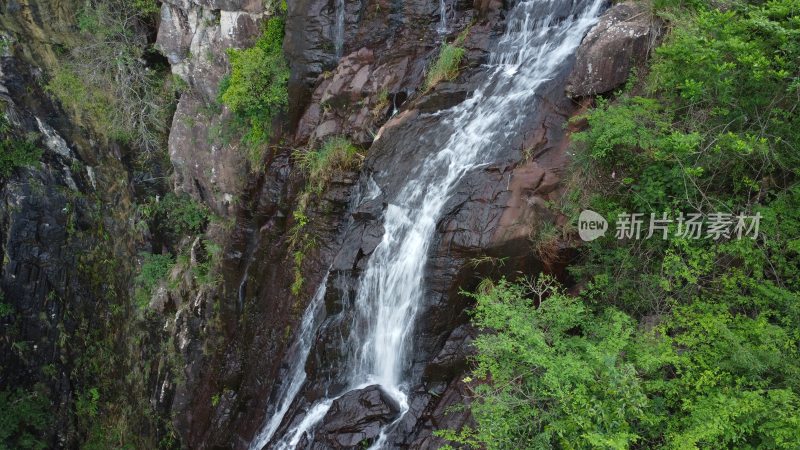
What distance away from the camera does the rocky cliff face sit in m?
6.82

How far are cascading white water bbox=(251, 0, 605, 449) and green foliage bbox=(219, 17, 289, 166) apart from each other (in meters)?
4.02

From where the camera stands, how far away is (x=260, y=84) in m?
10.4

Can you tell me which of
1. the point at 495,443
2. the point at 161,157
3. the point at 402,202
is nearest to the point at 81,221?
the point at 161,157

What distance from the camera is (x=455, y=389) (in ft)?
21.5

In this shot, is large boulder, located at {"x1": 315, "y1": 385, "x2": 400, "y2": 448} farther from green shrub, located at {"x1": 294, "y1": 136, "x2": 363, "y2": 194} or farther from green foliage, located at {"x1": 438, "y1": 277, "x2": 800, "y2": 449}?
green shrub, located at {"x1": 294, "y1": 136, "x2": 363, "y2": 194}

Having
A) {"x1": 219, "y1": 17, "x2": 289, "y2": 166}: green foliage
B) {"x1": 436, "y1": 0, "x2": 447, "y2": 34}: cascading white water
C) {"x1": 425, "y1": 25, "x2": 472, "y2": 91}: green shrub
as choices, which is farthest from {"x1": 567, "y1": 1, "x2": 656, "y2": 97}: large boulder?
{"x1": 219, "y1": 17, "x2": 289, "y2": 166}: green foliage

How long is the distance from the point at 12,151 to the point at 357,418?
10.8 m

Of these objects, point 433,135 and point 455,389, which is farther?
point 433,135

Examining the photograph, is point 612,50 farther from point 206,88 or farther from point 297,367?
point 206,88

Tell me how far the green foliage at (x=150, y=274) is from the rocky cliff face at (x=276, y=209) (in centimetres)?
48

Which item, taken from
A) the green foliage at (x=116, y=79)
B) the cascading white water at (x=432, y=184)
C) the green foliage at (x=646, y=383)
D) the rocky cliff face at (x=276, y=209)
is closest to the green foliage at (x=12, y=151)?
the rocky cliff face at (x=276, y=209)

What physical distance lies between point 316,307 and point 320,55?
4.99 metres

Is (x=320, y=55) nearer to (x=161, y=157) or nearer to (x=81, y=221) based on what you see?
(x=161, y=157)

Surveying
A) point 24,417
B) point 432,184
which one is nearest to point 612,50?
point 432,184
